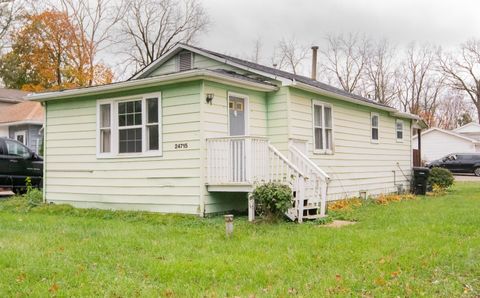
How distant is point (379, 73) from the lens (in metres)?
47.2

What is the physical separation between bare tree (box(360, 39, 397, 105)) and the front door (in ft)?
121

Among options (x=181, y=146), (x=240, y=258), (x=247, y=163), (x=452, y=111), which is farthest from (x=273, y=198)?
(x=452, y=111)

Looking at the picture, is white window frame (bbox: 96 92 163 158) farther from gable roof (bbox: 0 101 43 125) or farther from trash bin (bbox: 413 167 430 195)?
gable roof (bbox: 0 101 43 125)

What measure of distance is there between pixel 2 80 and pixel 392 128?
110 ft

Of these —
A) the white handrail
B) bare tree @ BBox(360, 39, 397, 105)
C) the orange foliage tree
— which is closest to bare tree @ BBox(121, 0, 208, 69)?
the orange foliage tree

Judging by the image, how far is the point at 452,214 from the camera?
34.1 ft

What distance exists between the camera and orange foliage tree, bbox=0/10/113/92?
34.2 metres

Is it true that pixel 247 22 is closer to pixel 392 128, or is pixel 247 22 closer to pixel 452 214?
pixel 392 128

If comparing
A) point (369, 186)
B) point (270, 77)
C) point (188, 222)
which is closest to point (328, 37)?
point (369, 186)

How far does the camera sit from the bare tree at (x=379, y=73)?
4675cm

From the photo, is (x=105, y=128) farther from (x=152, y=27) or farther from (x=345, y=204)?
(x=152, y=27)

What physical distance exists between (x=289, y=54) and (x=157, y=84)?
3603 cm

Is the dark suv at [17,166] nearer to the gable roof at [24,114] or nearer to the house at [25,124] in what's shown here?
the house at [25,124]

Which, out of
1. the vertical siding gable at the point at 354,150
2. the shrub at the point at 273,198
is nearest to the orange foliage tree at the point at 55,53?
the vertical siding gable at the point at 354,150
